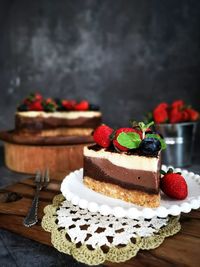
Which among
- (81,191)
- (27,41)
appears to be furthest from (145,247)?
(27,41)

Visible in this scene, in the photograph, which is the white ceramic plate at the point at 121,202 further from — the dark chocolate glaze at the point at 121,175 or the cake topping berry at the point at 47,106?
the cake topping berry at the point at 47,106

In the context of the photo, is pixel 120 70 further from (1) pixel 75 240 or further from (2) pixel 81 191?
(1) pixel 75 240

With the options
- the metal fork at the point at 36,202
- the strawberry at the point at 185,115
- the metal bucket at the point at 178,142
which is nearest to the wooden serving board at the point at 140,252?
the metal fork at the point at 36,202

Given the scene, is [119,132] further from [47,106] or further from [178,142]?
[47,106]

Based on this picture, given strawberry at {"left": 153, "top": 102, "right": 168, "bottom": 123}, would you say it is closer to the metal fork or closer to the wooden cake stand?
the wooden cake stand

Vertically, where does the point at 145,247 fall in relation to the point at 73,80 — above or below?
below

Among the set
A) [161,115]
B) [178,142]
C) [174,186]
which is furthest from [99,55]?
[174,186]
